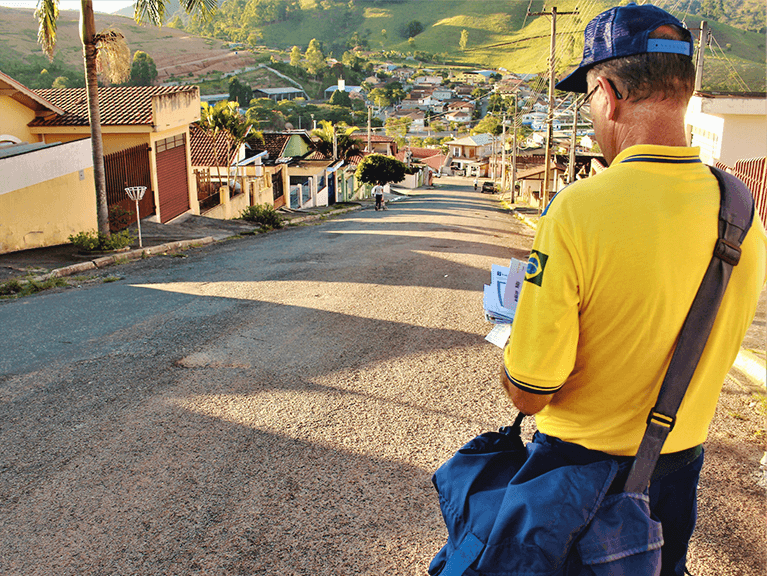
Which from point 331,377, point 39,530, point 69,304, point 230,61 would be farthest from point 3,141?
point 230,61

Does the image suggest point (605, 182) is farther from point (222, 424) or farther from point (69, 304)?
point (69, 304)

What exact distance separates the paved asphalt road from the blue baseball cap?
237 cm

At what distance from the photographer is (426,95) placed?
532ft

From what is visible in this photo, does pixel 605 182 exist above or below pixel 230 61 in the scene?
below

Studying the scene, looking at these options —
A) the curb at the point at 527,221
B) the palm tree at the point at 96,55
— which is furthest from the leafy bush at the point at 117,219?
the curb at the point at 527,221

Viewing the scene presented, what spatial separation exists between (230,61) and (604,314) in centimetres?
16404

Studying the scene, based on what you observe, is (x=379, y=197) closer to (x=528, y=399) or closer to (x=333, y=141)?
(x=333, y=141)

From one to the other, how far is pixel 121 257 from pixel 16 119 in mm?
8558

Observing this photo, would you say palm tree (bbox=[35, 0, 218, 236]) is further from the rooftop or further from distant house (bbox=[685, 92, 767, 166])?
distant house (bbox=[685, 92, 767, 166])

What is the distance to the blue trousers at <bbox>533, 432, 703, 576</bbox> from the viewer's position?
168 centimetres

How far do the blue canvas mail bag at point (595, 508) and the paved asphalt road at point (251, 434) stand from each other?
1.54 meters

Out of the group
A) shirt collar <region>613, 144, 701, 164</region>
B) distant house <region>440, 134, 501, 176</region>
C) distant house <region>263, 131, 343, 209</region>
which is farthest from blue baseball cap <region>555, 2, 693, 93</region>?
distant house <region>440, 134, 501, 176</region>

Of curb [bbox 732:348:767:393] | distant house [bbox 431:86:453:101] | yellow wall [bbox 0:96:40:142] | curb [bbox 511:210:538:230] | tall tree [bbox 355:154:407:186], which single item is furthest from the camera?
distant house [bbox 431:86:453:101]

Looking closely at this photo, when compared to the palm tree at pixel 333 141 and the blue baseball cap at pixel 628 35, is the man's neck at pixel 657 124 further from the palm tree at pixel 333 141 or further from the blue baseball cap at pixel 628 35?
the palm tree at pixel 333 141
